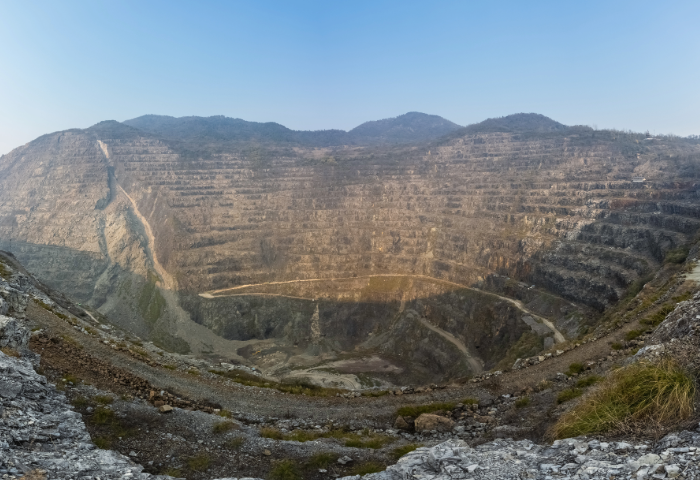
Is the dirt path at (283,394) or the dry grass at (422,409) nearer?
the dry grass at (422,409)

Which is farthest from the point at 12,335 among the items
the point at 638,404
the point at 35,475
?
the point at 638,404

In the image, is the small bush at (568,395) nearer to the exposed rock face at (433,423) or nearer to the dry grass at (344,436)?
the exposed rock face at (433,423)

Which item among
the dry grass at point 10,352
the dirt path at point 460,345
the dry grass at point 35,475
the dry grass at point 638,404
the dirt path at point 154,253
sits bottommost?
the dirt path at point 460,345

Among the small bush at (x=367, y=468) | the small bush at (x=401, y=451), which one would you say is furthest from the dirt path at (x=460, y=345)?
the small bush at (x=367, y=468)

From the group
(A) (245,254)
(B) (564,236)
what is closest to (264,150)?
(A) (245,254)

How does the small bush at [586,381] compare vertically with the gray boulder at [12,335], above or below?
below

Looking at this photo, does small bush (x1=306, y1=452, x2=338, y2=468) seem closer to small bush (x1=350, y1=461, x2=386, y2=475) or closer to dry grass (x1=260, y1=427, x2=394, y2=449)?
small bush (x1=350, y1=461, x2=386, y2=475)

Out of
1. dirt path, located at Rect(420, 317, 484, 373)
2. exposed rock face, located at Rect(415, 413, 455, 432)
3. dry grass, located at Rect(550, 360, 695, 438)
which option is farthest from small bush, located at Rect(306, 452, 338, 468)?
dirt path, located at Rect(420, 317, 484, 373)
